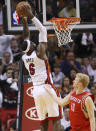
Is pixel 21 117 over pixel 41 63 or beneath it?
beneath

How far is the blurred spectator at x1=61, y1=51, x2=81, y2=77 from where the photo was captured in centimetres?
1098

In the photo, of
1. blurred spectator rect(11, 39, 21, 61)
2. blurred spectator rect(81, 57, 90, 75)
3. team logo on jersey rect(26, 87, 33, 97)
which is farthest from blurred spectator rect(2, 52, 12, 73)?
team logo on jersey rect(26, 87, 33, 97)

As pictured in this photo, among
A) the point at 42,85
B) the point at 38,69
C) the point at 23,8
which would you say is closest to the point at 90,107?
the point at 42,85

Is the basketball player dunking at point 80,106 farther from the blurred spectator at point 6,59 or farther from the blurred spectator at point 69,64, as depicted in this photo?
the blurred spectator at point 6,59

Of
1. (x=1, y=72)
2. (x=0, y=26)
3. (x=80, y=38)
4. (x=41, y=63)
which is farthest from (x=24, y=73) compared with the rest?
(x=80, y=38)

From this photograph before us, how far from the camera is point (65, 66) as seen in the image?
1112 centimetres

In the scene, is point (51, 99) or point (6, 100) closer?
point (51, 99)

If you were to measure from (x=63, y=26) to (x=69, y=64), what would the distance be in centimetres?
395

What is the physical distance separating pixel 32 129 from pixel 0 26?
3628 millimetres

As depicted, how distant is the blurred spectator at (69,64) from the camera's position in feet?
36.0

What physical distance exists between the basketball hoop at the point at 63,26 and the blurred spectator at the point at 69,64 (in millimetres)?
3730

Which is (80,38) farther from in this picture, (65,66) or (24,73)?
(24,73)

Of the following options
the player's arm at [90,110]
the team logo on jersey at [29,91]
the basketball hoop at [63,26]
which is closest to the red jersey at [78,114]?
the player's arm at [90,110]

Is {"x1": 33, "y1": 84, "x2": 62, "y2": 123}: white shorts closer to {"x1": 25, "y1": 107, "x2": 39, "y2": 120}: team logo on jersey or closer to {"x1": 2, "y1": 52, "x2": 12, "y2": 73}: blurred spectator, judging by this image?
{"x1": 25, "y1": 107, "x2": 39, "y2": 120}: team logo on jersey
